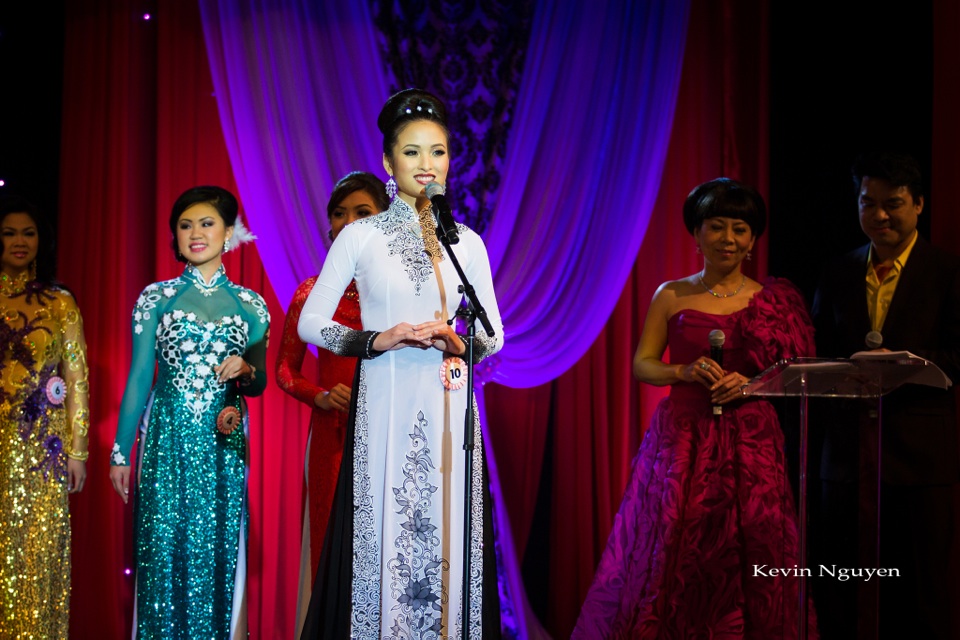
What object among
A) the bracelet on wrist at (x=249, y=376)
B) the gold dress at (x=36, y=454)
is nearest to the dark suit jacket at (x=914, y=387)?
the bracelet on wrist at (x=249, y=376)

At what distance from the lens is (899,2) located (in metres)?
4.66

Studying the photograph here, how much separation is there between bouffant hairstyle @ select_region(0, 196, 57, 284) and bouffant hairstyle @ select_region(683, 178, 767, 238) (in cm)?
255

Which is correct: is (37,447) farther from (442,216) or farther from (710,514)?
(710,514)

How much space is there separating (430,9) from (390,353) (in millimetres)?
2492

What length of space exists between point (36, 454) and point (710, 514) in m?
2.52

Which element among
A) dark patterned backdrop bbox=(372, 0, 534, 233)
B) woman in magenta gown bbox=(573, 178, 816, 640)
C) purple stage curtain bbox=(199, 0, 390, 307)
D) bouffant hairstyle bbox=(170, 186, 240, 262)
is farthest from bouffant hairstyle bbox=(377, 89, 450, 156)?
dark patterned backdrop bbox=(372, 0, 534, 233)

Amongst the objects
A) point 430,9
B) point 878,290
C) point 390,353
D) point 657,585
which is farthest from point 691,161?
point 390,353

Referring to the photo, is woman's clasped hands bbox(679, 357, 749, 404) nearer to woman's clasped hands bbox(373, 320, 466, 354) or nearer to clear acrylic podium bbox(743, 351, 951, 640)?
clear acrylic podium bbox(743, 351, 951, 640)

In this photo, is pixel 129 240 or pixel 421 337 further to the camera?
pixel 129 240

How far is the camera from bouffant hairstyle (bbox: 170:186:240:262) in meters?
3.83

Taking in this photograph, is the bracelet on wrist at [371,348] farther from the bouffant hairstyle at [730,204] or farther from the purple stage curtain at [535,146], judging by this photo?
the purple stage curtain at [535,146]

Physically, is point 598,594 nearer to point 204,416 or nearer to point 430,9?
point 204,416

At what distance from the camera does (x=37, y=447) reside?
397cm

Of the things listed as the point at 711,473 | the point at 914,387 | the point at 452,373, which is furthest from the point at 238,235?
the point at 914,387
